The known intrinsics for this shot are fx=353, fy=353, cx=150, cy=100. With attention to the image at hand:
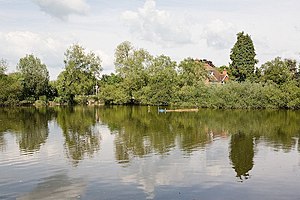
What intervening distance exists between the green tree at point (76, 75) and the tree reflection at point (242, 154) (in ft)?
→ 170

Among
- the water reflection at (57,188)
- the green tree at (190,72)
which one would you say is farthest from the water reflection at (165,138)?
the green tree at (190,72)

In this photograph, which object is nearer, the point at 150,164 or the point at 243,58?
the point at 150,164

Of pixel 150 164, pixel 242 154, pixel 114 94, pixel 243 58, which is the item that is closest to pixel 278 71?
pixel 243 58

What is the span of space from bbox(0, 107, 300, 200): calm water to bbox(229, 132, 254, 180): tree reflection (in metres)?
0.04

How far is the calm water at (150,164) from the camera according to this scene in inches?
523

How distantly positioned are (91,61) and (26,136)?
50367 millimetres

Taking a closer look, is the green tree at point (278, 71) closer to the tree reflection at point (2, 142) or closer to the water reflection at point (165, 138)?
the water reflection at point (165, 138)

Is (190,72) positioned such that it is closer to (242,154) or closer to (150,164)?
(242,154)

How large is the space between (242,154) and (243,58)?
46.9 m

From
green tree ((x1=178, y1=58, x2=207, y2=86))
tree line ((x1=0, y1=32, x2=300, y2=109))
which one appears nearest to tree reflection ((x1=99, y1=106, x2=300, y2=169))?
tree line ((x1=0, y1=32, x2=300, y2=109))

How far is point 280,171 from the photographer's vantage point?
1631cm

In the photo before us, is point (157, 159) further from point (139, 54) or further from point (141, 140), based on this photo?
point (139, 54)

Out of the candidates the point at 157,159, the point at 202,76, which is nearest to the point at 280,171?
the point at 157,159

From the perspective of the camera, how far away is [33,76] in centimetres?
7619
